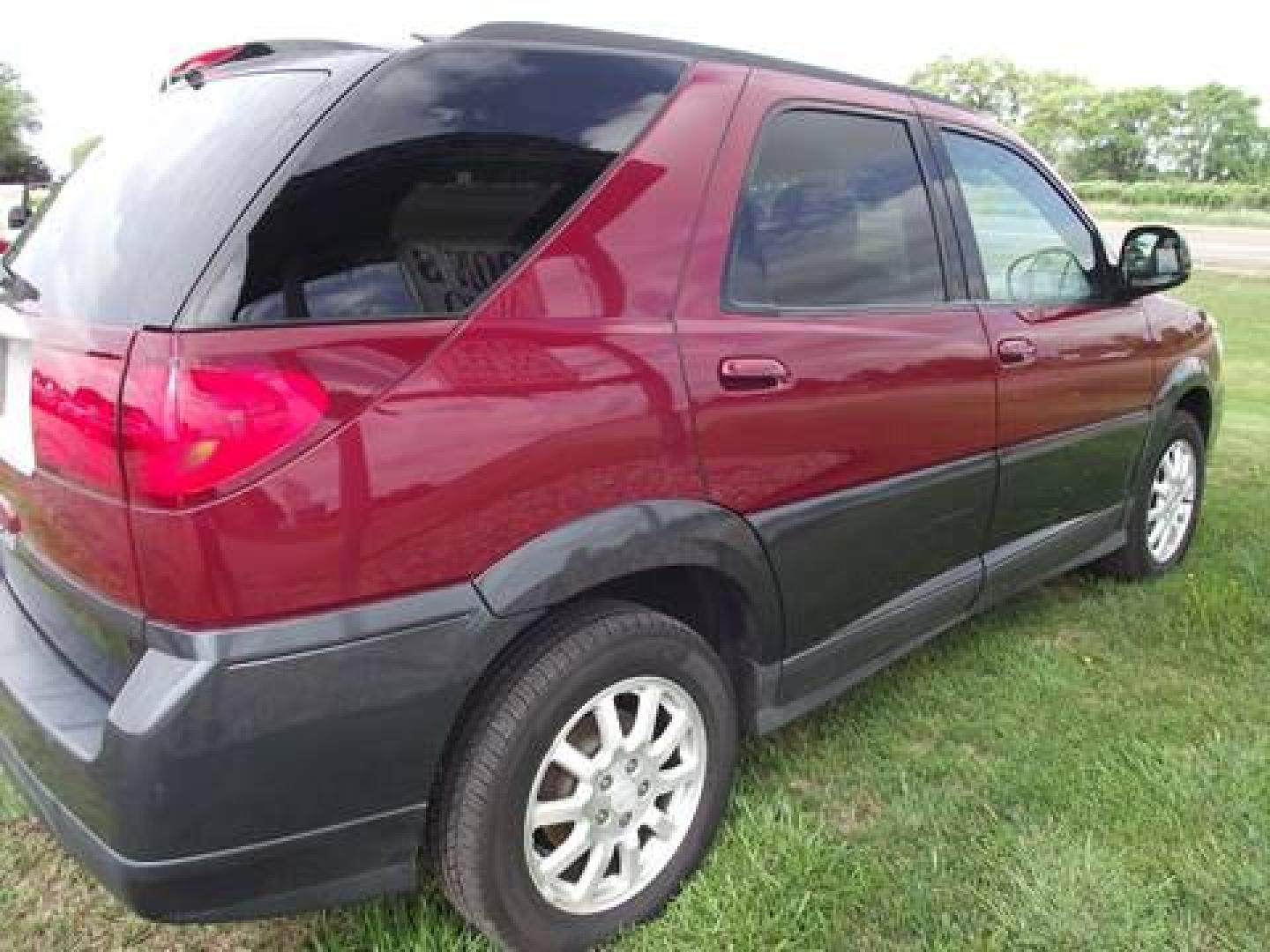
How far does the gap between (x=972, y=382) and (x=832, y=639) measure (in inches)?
32.2

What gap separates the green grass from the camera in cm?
4172

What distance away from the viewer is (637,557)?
212 centimetres

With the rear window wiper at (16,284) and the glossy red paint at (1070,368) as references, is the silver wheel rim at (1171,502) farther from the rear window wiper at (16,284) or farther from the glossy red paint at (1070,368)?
the rear window wiper at (16,284)

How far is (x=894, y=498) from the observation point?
2.76m

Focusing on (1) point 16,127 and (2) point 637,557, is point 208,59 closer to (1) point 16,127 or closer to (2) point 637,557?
(2) point 637,557

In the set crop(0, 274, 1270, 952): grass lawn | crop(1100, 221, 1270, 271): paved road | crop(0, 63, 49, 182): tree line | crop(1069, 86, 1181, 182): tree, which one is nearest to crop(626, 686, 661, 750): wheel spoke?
crop(0, 274, 1270, 952): grass lawn

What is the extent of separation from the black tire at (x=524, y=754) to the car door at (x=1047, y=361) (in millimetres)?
1460

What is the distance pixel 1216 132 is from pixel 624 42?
101m

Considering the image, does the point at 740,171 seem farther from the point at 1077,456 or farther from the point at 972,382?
the point at 1077,456

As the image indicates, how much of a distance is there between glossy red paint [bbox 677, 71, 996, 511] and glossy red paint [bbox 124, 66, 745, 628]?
7cm

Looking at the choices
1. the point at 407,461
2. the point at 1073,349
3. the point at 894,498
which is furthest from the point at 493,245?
the point at 1073,349

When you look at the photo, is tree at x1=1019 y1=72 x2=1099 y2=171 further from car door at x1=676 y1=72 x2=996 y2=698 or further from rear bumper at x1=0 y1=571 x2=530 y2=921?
rear bumper at x1=0 y1=571 x2=530 y2=921

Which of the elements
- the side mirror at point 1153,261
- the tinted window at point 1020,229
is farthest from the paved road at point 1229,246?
the tinted window at point 1020,229

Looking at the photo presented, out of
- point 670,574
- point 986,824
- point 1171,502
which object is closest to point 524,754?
point 670,574
